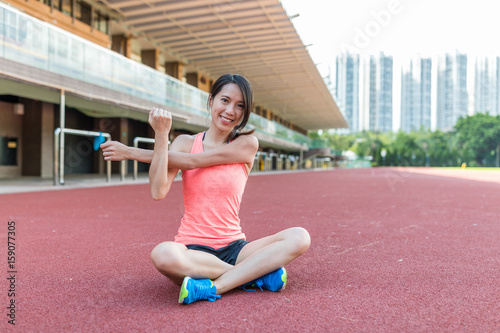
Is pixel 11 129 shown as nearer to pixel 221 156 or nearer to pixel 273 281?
pixel 221 156

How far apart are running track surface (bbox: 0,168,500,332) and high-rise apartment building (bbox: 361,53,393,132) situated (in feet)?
254

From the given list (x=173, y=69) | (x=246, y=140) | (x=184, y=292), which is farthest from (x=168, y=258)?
(x=173, y=69)

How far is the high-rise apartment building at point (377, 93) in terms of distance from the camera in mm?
78938

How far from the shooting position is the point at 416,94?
342 feet

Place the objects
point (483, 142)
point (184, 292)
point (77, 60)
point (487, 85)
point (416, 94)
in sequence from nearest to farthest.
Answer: point (184, 292) < point (77, 60) < point (483, 142) < point (487, 85) < point (416, 94)

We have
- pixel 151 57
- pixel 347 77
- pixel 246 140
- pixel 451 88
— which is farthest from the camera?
pixel 451 88

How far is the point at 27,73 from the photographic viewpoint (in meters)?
9.84

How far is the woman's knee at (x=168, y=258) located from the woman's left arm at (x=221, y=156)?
0.47 m

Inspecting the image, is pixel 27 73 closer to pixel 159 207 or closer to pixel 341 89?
pixel 159 207

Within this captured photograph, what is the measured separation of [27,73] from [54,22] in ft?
18.2

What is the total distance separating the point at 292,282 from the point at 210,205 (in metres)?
0.79

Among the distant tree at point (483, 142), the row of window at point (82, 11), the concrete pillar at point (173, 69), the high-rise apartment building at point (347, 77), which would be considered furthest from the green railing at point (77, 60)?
the distant tree at point (483, 142)

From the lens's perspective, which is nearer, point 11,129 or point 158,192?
point 158,192

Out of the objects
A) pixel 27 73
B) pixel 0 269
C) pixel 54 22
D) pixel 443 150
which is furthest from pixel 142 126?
pixel 443 150
